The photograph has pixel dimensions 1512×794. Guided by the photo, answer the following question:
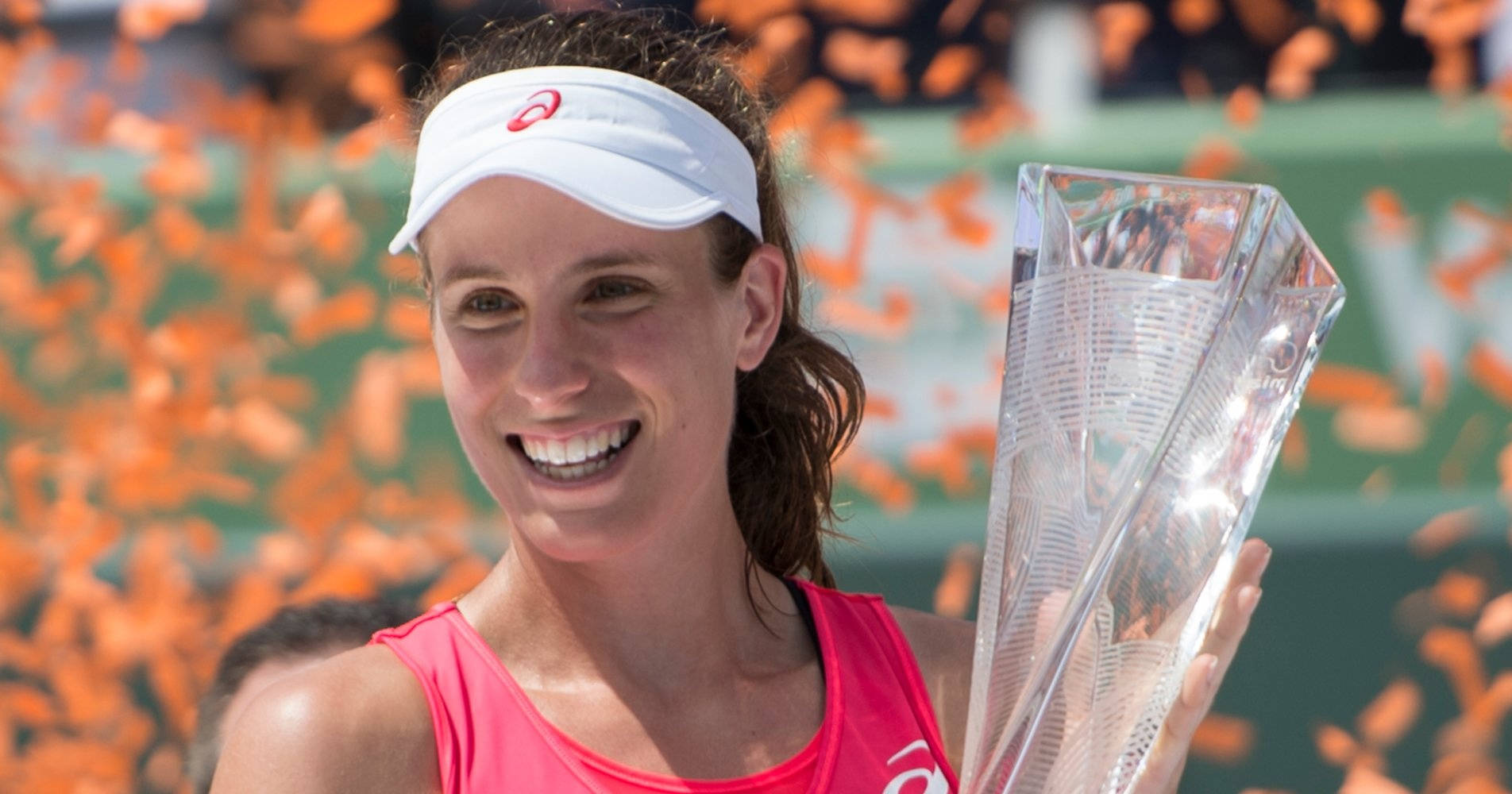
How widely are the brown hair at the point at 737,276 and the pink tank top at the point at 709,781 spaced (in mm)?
136

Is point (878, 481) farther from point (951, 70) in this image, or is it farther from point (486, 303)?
point (486, 303)

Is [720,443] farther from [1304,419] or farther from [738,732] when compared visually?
[1304,419]

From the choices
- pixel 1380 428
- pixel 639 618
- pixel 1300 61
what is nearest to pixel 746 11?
pixel 1300 61

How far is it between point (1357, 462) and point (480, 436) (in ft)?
7.18

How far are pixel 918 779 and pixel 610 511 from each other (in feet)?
1.11

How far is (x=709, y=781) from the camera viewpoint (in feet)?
4.67

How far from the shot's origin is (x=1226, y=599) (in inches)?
52.2

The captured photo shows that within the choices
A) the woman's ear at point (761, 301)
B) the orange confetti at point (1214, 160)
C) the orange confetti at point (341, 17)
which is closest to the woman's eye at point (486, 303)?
the woman's ear at point (761, 301)

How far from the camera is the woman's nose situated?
1334mm

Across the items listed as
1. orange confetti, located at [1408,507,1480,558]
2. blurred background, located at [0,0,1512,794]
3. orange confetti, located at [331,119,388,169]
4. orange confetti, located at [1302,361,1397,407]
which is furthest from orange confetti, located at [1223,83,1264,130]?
orange confetti, located at [331,119,388,169]

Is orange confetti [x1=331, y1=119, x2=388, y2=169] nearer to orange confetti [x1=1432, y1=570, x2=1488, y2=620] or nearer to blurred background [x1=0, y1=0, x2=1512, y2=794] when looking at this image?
blurred background [x1=0, y1=0, x2=1512, y2=794]

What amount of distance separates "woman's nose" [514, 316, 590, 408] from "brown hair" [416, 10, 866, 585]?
164mm

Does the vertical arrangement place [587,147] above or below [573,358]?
above

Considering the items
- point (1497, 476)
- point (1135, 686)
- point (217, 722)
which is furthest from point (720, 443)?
point (1497, 476)
